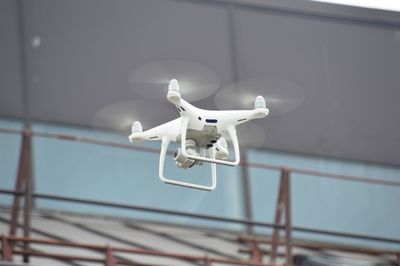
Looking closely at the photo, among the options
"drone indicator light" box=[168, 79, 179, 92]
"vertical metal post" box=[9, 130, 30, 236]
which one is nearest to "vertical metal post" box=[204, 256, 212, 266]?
"vertical metal post" box=[9, 130, 30, 236]

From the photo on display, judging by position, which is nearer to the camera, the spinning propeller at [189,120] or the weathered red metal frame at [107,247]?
the spinning propeller at [189,120]

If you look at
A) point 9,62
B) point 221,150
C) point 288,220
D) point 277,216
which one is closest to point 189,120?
point 221,150

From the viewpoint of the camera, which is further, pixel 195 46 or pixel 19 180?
pixel 195 46

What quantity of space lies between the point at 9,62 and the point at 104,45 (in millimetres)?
1209

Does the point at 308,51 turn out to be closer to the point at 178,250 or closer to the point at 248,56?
the point at 248,56

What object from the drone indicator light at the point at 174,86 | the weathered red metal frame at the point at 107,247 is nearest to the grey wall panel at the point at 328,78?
the weathered red metal frame at the point at 107,247

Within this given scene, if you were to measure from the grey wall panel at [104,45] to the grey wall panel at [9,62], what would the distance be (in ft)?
0.56

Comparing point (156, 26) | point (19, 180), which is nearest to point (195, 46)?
point (156, 26)

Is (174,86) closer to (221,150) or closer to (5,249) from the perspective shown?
(221,150)

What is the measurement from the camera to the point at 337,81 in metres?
17.4

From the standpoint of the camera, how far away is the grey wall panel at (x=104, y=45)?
53.0 ft

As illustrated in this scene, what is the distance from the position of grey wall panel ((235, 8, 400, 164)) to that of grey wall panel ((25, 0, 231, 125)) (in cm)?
50

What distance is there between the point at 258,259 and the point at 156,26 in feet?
12.1

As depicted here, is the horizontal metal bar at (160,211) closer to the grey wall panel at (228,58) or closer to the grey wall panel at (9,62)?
the grey wall panel at (228,58)
